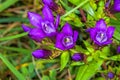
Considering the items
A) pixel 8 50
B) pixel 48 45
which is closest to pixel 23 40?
pixel 8 50

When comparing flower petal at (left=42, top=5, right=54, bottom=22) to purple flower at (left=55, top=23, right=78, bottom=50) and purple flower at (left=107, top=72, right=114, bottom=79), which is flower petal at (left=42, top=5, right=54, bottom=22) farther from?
purple flower at (left=107, top=72, right=114, bottom=79)

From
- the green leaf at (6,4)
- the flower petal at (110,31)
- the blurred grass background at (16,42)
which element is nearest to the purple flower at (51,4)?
the flower petal at (110,31)

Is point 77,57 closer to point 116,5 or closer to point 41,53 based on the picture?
point 41,53

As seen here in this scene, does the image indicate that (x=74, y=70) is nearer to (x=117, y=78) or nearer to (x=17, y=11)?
(x=117, y=78)

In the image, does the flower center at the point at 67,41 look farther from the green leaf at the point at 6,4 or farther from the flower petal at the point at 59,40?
the green leaf at the point at 6,4

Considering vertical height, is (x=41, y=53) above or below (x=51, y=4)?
below

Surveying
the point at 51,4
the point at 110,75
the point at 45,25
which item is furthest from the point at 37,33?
the point at 110,75

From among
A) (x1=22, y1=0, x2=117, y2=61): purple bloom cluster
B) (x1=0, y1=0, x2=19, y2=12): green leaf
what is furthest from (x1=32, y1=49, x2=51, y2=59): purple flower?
(x1=0, y1=0, x2=19, y2=12): green leaf
